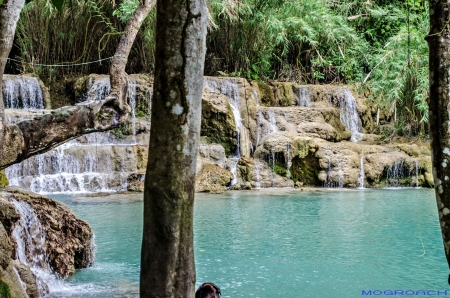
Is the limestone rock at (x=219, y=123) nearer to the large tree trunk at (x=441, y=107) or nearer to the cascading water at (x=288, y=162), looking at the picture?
the cascading water at (x=288, y=162)

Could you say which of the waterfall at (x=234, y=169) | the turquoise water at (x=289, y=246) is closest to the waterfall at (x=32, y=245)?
the turquoise water at (x=289, y=246)

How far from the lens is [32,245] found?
4.62 meters

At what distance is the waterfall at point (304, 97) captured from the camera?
55.3 feet

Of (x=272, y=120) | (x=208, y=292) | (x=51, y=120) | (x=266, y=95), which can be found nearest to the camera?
(x=208, y=292)

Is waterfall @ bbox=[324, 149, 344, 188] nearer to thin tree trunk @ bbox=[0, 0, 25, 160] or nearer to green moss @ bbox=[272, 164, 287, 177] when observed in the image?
green moss @ bbox=[272, 164, 287, 177]

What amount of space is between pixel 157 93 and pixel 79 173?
10.4m

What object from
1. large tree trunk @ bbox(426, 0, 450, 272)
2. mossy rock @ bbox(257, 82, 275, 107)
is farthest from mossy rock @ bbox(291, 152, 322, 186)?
large tree trunk @ bbox(426, 0, 450, 272)

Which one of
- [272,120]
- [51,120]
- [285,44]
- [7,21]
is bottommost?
[51,120]

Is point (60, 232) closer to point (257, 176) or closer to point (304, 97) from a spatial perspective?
point (257, 176)

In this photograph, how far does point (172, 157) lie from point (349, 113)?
15.4m

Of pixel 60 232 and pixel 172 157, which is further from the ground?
pixel 172 157

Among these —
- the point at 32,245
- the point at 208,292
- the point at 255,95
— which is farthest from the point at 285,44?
the point at 208,292

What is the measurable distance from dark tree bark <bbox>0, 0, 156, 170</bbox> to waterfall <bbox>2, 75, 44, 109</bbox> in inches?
379

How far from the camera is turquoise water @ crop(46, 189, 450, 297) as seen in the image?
16.1 feet
